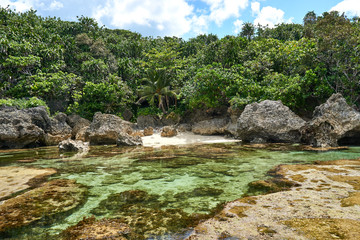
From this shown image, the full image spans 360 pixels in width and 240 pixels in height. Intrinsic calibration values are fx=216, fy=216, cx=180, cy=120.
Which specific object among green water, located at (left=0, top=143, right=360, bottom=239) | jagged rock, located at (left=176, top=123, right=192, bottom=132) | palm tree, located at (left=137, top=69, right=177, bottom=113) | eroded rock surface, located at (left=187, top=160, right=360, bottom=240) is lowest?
green water, located at (left=0, top=143, right=360, bottom=239)

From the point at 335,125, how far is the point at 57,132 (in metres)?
18.4

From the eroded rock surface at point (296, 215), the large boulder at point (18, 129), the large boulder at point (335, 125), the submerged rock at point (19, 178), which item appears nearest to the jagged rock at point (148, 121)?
the large boulder at point (18, 129)

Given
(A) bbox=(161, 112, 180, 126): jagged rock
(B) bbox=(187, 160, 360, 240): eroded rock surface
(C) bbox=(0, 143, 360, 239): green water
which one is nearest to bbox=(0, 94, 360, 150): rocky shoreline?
(C) bbox=(0, 143, 360, 239): green water

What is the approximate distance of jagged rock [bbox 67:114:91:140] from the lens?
1803 centimetres

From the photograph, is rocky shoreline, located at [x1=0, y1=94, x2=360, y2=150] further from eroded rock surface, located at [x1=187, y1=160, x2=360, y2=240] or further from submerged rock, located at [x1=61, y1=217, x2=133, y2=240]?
submerged rock, located at [x1=61, y1=217, x2=133, y2=240]

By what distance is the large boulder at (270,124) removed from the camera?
12.6 metres

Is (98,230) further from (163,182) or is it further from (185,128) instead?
(185,128)

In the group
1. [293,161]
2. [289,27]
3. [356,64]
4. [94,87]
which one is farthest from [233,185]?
[289,27]

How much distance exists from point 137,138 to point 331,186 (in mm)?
11437

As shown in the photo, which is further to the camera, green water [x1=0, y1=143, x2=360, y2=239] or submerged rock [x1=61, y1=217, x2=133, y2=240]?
green water [x1=0, y1=143, x2=360, y2=239]

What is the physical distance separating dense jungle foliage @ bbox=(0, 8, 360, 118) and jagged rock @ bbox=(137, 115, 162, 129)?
2.43 ft

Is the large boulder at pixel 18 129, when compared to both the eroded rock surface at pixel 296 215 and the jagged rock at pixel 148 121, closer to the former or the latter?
the jagged rock at pixel 148 121

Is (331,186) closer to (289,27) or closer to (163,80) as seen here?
(163,80)

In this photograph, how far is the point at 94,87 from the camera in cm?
2302
